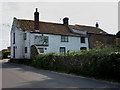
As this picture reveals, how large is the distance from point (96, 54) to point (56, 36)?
17.0 meters

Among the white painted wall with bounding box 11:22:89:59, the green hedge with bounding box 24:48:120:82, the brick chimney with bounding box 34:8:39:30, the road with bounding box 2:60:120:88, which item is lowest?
the road with bounding box 2:60:120:88

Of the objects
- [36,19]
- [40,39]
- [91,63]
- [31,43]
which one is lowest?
[91,63]

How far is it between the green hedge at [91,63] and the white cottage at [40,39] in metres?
9.16

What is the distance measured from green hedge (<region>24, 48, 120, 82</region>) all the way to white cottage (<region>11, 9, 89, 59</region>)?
9.16m

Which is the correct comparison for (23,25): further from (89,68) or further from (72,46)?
(89,68)

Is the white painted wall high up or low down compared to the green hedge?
up

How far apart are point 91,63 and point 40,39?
1576cm

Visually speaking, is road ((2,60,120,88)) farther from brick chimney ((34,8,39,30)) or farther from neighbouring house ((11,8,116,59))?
brick chimney ((34,8,39,30))

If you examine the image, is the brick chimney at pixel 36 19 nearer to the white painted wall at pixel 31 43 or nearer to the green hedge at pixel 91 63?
the white painted wall at pixel 31 43

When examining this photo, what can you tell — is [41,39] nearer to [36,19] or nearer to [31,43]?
[31,43]

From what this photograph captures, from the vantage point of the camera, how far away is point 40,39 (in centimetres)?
2509

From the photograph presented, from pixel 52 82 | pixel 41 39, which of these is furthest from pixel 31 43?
pixel 52 82

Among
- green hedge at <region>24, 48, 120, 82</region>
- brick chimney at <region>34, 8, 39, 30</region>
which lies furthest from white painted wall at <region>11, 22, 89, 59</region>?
green hedge at <region>24, 48, 120, 82</region>

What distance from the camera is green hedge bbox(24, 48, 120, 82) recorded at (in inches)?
352
